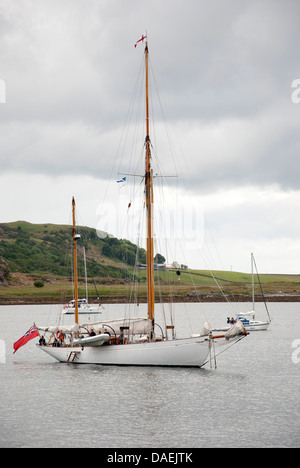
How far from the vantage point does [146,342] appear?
56.2 m

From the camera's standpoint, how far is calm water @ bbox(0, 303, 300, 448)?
111 ft

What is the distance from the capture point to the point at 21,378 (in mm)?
55688

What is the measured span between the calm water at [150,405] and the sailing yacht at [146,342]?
121cm

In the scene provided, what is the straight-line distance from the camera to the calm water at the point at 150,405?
3384 centimetres

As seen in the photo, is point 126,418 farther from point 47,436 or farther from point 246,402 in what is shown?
point 246,402

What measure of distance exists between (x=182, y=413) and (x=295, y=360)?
32.6 metres

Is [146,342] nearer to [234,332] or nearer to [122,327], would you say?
[122,327]

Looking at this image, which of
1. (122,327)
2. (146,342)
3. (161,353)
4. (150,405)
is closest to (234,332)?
(161,353)

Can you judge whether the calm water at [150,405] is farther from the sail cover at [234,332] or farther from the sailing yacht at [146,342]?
the sail cover at [234,332]

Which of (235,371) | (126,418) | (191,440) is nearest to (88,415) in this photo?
(126,418)

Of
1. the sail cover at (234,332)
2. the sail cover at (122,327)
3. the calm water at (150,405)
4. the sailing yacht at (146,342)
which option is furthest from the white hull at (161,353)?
the sail cover at (122,327)

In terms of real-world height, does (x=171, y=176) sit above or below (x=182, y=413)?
above

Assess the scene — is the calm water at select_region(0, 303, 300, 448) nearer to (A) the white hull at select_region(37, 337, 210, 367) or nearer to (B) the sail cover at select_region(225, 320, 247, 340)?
(A) the white hull at select_region(37, 337, 210, 367)

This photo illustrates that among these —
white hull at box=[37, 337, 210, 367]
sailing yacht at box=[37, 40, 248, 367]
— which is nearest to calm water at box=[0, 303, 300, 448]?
white hull at box=[37, 337, 210, 367]
